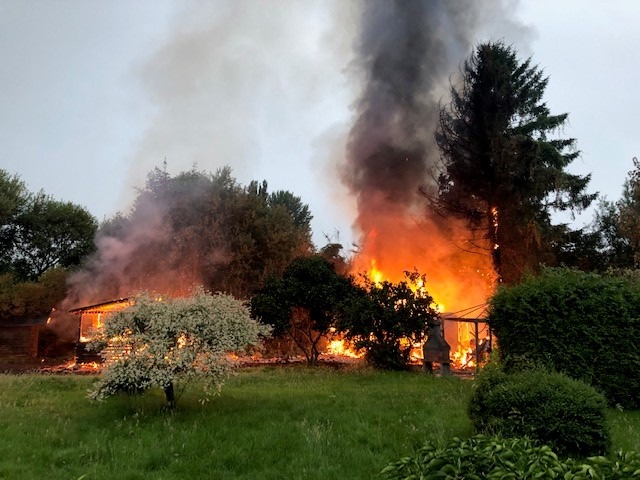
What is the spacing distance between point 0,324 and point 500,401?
3062 centimetres

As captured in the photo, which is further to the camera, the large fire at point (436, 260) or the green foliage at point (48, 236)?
the green foliage at point (48, 236)

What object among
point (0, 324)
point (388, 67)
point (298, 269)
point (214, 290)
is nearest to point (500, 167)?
point (388, 67)

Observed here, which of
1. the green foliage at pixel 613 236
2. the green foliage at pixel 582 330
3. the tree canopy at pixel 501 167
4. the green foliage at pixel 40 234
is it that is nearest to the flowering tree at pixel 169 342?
the green foliage at pixel 582 330

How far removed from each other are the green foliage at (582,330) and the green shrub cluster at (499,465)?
7685 millimetres

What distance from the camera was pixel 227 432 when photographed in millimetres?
7637

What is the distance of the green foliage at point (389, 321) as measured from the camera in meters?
17.1

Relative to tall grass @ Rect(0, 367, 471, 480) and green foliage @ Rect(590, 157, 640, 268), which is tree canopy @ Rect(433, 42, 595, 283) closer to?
green foliage @ Rect(590, 157, 640, 268)

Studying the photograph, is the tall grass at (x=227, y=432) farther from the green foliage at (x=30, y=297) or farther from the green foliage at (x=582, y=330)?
the green foliage at (x=30, y=297)

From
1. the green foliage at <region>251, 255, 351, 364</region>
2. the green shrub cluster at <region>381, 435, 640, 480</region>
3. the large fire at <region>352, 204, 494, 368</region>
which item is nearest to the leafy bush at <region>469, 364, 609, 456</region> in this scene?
the green shrub cluster at <region>381, 435, 640, 480</region>

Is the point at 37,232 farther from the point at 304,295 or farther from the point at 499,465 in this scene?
the point at 499,465

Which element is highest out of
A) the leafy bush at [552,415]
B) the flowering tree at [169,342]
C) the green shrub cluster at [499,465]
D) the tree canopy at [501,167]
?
the tree canopy at [501,167]

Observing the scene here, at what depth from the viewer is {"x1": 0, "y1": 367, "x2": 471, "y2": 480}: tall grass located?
615 cm

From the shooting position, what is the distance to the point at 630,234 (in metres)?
22.6

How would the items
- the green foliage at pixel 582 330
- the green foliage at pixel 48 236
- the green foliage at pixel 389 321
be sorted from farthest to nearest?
1. the green foliage at pixel 48 236
2. the green foliage at pixel 389 321
3. the green foliage at pixel 582 330
